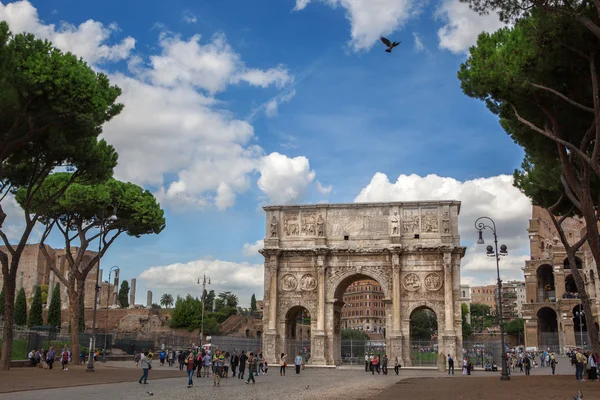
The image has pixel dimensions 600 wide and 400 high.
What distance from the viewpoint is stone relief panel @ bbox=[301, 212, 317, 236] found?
38.4 meters

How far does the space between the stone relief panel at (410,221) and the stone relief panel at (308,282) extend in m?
6.49

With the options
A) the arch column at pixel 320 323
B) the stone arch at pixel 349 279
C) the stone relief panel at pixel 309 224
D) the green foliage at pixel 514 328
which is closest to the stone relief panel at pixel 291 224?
the stone relief panel at pixel 309 224

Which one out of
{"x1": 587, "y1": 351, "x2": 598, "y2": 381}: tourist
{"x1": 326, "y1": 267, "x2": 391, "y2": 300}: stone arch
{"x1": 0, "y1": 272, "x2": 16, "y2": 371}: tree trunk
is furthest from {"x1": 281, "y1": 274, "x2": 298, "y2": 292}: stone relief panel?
{"x1": 587, "y1": 351, "x2": 598, "y2": 381}: tourist

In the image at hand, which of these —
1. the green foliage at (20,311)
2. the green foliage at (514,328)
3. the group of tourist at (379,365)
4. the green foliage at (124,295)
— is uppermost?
the green foliage at (124,295)

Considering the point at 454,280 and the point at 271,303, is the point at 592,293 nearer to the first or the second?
the point at 454,280

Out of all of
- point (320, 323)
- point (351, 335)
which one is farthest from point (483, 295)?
point (320, 323)

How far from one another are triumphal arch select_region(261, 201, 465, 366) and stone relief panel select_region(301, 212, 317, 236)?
7cm

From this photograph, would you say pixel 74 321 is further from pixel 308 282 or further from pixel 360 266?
pixel 360 266

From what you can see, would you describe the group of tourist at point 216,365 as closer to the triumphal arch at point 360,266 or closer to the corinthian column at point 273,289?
the corinthian column at point 273,289

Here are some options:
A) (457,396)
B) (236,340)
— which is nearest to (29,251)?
(236,340)

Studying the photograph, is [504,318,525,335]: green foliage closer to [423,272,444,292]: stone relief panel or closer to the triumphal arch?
[423,272,444,292]: stone relief panel

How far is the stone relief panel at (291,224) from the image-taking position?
38.7m

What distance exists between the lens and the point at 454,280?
35.5 m

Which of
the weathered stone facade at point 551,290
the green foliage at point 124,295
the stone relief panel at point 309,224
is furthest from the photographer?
the green foliage at point 124,295
